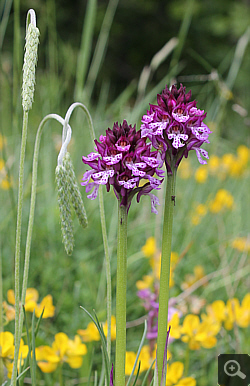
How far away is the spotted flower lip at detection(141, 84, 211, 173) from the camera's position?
469 millimetres

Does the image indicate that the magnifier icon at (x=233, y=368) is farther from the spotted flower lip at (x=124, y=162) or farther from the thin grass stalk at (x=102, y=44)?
the thin grass stalk at (x=102, y=44)

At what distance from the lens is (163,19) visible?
23.9 ft

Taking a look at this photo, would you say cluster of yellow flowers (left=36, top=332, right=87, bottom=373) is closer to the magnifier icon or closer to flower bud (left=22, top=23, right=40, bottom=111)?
the magnifier icon

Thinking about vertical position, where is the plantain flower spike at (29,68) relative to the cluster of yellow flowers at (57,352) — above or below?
above

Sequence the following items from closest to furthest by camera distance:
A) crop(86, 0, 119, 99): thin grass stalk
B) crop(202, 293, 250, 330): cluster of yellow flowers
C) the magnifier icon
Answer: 1. the magnifier icon
2. crop(202, 293, 250, 330): cluster of yellow flowers
3. crop(86, 0, 119, 99): thin grass stalk

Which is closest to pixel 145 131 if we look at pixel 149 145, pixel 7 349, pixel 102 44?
pixel 149 145

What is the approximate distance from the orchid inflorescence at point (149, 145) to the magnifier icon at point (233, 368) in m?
0.50

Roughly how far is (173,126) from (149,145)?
0.04 m

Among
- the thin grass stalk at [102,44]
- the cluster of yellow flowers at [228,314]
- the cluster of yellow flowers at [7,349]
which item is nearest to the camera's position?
the cluster of yellow flowers at [7,349]

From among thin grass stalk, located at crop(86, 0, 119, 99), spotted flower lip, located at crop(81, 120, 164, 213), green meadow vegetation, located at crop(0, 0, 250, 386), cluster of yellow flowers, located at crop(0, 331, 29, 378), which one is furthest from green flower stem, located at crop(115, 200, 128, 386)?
thin grass stalk, located at crop(86, 0, 119, 99)

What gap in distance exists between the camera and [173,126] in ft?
1.55

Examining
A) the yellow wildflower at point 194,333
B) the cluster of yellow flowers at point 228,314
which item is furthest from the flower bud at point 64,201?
the cluster of yellow flowers at point 228,314

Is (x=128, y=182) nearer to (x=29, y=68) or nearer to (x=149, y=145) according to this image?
(x=149, y=145)

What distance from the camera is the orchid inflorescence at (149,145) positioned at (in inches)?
18.1
